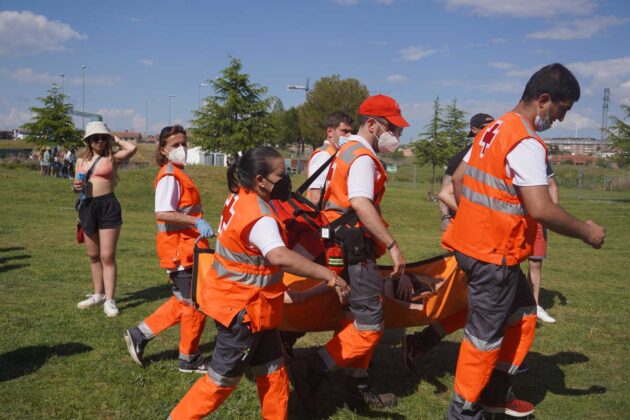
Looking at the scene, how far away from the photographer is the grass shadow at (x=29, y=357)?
5179 mm

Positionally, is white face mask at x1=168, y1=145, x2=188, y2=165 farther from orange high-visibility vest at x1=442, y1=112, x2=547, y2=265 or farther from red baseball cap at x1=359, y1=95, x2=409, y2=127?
orange high-visibility vest at x1=442, y1=112, x2=547, y2=265

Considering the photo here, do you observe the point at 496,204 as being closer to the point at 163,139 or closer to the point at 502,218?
the point at 502,218

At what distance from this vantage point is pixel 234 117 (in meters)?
39.6

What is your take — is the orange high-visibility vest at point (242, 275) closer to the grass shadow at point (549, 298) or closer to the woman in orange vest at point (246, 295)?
the woman in orange vest at point (246, 295)

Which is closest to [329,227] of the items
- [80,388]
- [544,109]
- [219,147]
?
[544,109]

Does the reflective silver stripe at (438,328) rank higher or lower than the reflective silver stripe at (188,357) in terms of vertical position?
higher

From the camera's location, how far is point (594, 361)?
6.01m

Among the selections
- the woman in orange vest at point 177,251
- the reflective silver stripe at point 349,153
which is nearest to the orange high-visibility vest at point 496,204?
the reflective silver stripe at point 349,153

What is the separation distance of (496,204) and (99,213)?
5.16 metres

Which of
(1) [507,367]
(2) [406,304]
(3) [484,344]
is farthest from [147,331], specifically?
(1) [507,367]

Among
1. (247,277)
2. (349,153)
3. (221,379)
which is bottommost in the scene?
(221,379)

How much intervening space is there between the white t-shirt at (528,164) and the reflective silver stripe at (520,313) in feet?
3.80

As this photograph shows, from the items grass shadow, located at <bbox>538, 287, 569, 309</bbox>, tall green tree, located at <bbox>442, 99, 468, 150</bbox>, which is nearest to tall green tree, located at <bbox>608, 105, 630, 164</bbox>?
tall green tree, located at <bbox>442, 99, 468, 150</bbox>

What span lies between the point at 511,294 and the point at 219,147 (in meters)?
37.0
